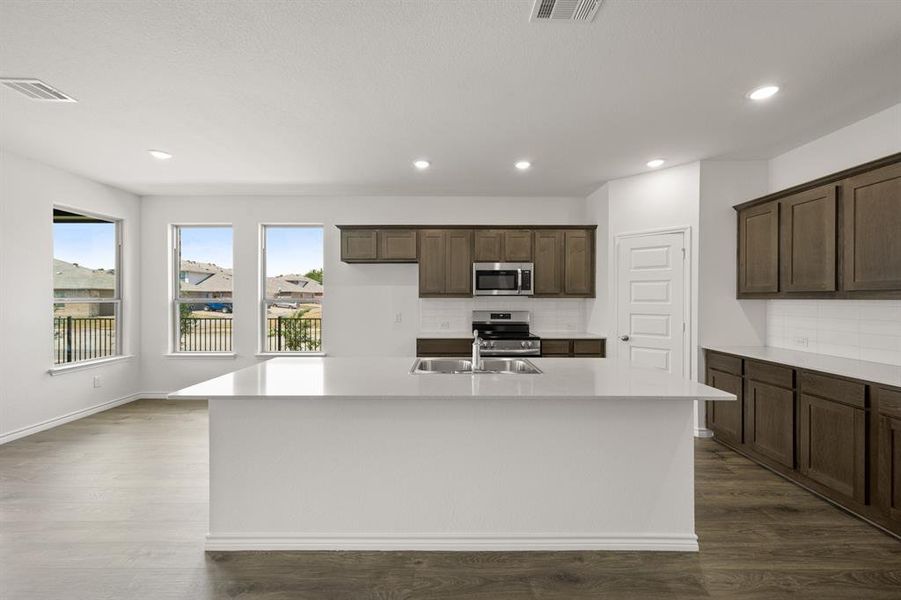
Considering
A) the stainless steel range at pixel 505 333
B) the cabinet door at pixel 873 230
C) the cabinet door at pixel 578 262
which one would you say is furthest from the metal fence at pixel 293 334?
the cabinet door at pixel 873 230

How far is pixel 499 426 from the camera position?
242 cm

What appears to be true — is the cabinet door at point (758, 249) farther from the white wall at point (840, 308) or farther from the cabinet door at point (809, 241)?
the white wall at point (840, 308)

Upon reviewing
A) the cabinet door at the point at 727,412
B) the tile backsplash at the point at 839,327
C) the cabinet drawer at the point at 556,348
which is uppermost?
the tile backsplash at the point at 839,327

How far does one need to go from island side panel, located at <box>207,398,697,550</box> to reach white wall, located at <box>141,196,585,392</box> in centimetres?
336

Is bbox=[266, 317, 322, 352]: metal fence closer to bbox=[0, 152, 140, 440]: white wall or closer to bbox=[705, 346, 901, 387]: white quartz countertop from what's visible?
bbox=[0, 152, 140, 440]: white wall

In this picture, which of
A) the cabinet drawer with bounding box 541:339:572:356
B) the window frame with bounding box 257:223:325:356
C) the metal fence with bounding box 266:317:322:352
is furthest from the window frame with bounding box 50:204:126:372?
the cabinet drawer with bounding box 541:339:572:356

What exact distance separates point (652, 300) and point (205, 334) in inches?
220

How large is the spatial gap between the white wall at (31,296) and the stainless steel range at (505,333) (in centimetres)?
446

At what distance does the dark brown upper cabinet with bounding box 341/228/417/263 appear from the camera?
17.7 ft

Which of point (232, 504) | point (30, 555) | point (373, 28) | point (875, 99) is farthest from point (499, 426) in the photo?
point (875, 99)

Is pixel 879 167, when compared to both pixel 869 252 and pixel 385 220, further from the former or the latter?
pixel 385 220

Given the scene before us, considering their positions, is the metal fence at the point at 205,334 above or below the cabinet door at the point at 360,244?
below

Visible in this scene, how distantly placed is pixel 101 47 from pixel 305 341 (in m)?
4.09

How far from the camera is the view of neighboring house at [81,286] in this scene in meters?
4.75
